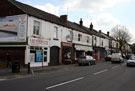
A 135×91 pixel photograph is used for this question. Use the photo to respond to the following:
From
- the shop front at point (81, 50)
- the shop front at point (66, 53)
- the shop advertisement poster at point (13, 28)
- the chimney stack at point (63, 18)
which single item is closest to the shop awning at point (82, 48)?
the shop front at point (81, 50)

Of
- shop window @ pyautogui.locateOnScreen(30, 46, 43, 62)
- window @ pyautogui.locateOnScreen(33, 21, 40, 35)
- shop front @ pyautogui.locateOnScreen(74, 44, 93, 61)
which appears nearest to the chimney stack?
shop front @ pyautogui.locateOnScreen(74, 44, 93, 61)

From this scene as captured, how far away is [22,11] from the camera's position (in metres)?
19.1

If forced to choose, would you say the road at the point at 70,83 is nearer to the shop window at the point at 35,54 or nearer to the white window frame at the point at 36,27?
the shop window at the point at 35,54

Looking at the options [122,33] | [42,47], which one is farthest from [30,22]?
[122,33]

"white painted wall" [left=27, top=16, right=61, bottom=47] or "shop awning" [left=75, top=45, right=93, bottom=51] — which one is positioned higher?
"white painted wall" [left=27, top=16, right=61, bottom=47]

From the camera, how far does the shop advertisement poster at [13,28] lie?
1885 centimetres

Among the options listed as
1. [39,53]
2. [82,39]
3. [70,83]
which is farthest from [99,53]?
[70,83]

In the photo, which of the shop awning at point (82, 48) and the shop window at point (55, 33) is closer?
the shop window at point (55, 33)

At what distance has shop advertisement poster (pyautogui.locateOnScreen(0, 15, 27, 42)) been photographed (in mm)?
18852

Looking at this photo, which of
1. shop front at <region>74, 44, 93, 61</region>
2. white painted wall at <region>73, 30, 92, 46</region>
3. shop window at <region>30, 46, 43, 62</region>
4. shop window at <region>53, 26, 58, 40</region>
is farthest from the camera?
shop front at <region>74, 44, 93, 61</region>

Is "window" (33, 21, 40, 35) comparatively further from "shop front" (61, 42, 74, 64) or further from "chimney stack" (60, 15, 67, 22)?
"chimney stack" (60, 15, 67, 22)

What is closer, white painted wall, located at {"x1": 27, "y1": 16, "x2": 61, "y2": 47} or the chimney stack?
white painted wall, located at {"x1": 27, "y1": 16, "x2": 61, "y2": 47}

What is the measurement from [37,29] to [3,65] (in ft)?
21.7

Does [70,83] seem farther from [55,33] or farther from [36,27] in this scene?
[55,33]
